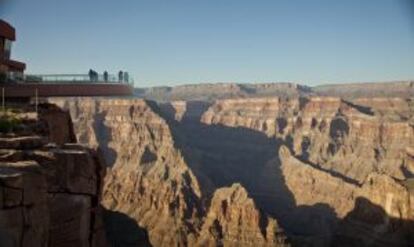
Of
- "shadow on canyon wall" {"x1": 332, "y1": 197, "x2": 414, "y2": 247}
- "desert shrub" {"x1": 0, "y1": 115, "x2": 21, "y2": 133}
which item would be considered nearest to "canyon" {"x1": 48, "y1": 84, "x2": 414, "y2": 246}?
"shadow on canyon wall" {"x1": 332, "y1": 197, "x2": 414, "y2": 247}

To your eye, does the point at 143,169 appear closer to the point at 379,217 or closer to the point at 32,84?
the point at 379,217

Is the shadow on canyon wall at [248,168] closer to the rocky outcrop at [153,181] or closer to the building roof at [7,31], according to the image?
the rocky outcrop at [153,181]

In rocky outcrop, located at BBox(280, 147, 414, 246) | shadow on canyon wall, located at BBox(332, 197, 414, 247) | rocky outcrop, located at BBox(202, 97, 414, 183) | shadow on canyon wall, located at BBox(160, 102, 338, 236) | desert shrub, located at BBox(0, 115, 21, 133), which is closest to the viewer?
desert shrub, located at BBox(0, 115, 21, 133)

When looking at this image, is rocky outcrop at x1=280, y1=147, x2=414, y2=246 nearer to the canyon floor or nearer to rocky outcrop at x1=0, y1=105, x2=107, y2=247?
the canyon floor

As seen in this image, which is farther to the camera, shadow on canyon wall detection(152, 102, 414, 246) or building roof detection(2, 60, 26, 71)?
shadow on canyon wall detection(152, 102, 414, 246)

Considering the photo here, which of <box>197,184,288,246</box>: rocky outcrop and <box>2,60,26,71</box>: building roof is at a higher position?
<box>2,60,26,71</box>: building roof
